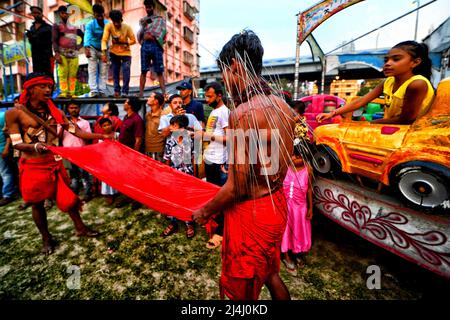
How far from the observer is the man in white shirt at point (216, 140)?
8.98 ft

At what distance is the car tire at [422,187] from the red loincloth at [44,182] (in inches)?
141

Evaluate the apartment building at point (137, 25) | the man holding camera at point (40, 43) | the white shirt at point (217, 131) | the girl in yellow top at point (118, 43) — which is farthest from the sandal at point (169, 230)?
the apartment building at point (137, 25)

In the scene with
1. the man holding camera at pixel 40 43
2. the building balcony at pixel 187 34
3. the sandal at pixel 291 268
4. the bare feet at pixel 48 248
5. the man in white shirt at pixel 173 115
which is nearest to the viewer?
the sandal at pixel 291 268

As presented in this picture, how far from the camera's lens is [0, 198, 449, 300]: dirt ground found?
190 centimetres

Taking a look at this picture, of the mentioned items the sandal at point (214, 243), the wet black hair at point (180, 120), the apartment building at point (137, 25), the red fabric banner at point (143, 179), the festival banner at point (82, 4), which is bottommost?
the sandal at point (214, 243)

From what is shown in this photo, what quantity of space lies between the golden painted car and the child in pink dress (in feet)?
1.65

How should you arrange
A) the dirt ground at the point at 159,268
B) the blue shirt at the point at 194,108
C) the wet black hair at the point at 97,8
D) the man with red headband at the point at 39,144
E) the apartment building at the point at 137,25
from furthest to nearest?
1. the apartment building at the point at 137,25
2. the wet black hair at the point at 97,8
3. the blue shirt at the point at 194,108
4. the man with red headband at the point at 39,144
5. the dirt ground at the point at 159,268

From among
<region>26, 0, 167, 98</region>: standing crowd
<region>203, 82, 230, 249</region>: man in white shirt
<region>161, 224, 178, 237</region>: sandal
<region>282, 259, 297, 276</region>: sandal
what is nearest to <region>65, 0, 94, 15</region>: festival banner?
<region>26, 0, 167, 98</region>: standing crowd

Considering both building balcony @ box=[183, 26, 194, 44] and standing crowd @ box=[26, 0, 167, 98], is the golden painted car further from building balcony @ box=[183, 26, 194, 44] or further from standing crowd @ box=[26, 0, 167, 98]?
building balcony @ box=[183, 26, 194, 44]

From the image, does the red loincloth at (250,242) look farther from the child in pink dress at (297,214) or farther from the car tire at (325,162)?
the car tire at (325,162)

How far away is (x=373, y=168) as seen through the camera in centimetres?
194

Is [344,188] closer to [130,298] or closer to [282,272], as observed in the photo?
[282,272]
